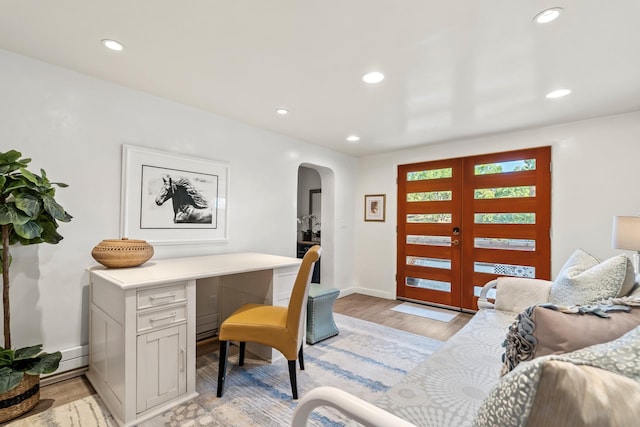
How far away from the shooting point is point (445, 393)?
3.78 feet

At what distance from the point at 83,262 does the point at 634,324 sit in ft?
10.0

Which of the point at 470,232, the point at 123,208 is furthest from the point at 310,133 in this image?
the point at 470,232

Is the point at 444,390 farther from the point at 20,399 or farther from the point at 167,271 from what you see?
the point at 20,399

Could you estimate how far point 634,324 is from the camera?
0.78 m

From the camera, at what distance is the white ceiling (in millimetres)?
1515

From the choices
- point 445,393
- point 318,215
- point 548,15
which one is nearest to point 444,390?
point 445,393

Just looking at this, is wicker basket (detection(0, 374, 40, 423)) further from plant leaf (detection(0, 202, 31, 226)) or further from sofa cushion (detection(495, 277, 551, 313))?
sofa cushion (detection(495, 277, 551, 313))

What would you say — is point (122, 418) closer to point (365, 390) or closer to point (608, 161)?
point (365, 390)

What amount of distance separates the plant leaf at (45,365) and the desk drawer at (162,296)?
28.1 inches

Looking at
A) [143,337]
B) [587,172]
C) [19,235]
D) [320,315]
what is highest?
[587,172]

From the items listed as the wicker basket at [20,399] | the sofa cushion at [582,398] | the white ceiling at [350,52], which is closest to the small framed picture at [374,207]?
the white ceiling at [350,52]

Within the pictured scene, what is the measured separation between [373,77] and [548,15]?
1055mm

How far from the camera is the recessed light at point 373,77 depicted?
215 centimetres

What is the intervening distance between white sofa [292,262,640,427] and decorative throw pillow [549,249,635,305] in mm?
419
